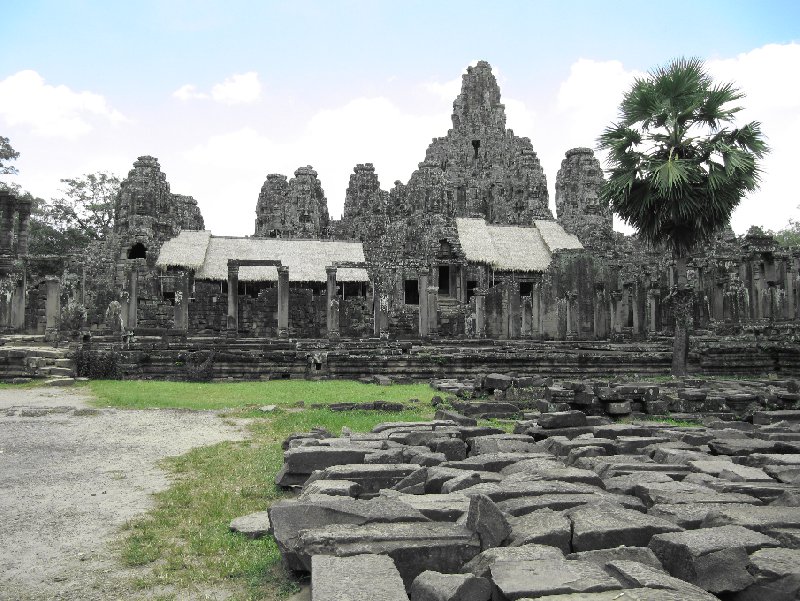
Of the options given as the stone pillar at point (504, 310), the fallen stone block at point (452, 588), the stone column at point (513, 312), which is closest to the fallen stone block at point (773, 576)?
the fallen stone block at point (452, 588)

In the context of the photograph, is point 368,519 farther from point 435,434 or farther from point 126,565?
point 435,434

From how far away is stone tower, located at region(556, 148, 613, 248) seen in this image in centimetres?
4056

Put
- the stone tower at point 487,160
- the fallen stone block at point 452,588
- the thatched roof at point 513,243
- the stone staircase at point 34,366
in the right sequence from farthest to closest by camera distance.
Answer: the stone tower at point 487,160 < the thatched roof at point 513,243 < the stone staircase at point 34,366 < the fallen stone block at point 452,588

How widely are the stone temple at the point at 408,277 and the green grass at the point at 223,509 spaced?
1035 cm

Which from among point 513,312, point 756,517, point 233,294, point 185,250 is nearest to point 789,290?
point 513,312

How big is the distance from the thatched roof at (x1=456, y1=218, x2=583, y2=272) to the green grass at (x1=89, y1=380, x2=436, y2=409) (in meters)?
19.1

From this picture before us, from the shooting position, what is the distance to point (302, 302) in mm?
34844

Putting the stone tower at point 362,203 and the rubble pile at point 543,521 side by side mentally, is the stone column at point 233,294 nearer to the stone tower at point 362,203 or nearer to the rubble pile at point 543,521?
the stone tower at point 362,203

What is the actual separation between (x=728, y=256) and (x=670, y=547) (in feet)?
97.5

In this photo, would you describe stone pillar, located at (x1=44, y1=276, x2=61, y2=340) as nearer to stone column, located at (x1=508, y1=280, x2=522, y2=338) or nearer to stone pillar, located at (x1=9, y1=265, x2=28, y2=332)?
stone pillar, located at (x1=9, y1=265, x2=28, y2=332)

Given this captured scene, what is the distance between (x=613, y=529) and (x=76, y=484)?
553cm

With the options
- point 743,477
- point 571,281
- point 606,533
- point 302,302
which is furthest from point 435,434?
point 302,302

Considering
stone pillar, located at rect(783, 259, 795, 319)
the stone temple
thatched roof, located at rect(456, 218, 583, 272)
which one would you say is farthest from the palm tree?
thatched roof, located at rect(456, 218, 583, 272)

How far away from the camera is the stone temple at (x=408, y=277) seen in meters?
27.1
